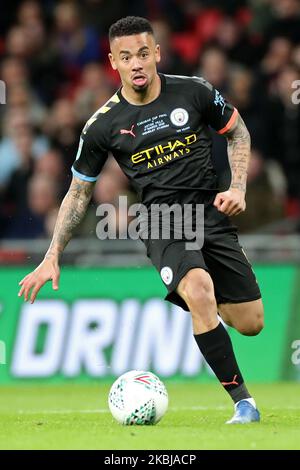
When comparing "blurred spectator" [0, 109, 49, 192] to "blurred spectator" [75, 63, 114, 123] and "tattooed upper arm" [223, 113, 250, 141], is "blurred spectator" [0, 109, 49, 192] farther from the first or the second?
"tattooed upper arm" [223, 113, 250, 141]

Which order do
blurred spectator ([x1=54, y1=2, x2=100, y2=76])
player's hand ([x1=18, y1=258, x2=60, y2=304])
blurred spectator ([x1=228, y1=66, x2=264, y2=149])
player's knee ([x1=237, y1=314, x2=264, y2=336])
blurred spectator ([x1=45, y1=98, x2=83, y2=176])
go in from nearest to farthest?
1. player's hand ([x1=18, y1=258, x2=60, y2=304])
2. player's knee ([x1=237, y1=314, x2=264, y2=336])
3. blurred spectator ([x1=228, y1=66, x2=264, y2=149])
4. blurred spectator ([x1=45, y1=98, x2=83, y2=176])
5. blurred spectator ([x1=54, y1=2, x2=100, y2=76])

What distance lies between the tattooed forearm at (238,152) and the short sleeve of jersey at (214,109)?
0.20ft

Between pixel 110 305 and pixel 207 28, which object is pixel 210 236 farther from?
pixel 207 28

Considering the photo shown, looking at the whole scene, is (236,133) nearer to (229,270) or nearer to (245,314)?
(229,270)

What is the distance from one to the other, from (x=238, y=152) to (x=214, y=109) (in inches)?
13.5

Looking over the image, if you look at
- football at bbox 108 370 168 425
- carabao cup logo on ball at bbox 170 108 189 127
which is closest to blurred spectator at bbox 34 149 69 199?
carabao cup logo on ball at bbox 170 108 189 127

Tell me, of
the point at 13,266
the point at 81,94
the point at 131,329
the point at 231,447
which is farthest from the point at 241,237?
the point at 231,447

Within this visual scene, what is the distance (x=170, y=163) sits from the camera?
8141 mm

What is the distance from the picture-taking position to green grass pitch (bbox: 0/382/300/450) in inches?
262

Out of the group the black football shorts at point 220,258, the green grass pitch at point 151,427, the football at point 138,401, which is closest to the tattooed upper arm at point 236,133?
the black football shorts at point 220,258

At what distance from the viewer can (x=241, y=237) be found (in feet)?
42.8

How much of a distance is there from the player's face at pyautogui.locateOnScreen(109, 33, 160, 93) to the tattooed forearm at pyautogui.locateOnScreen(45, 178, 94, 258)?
2.71 ft
